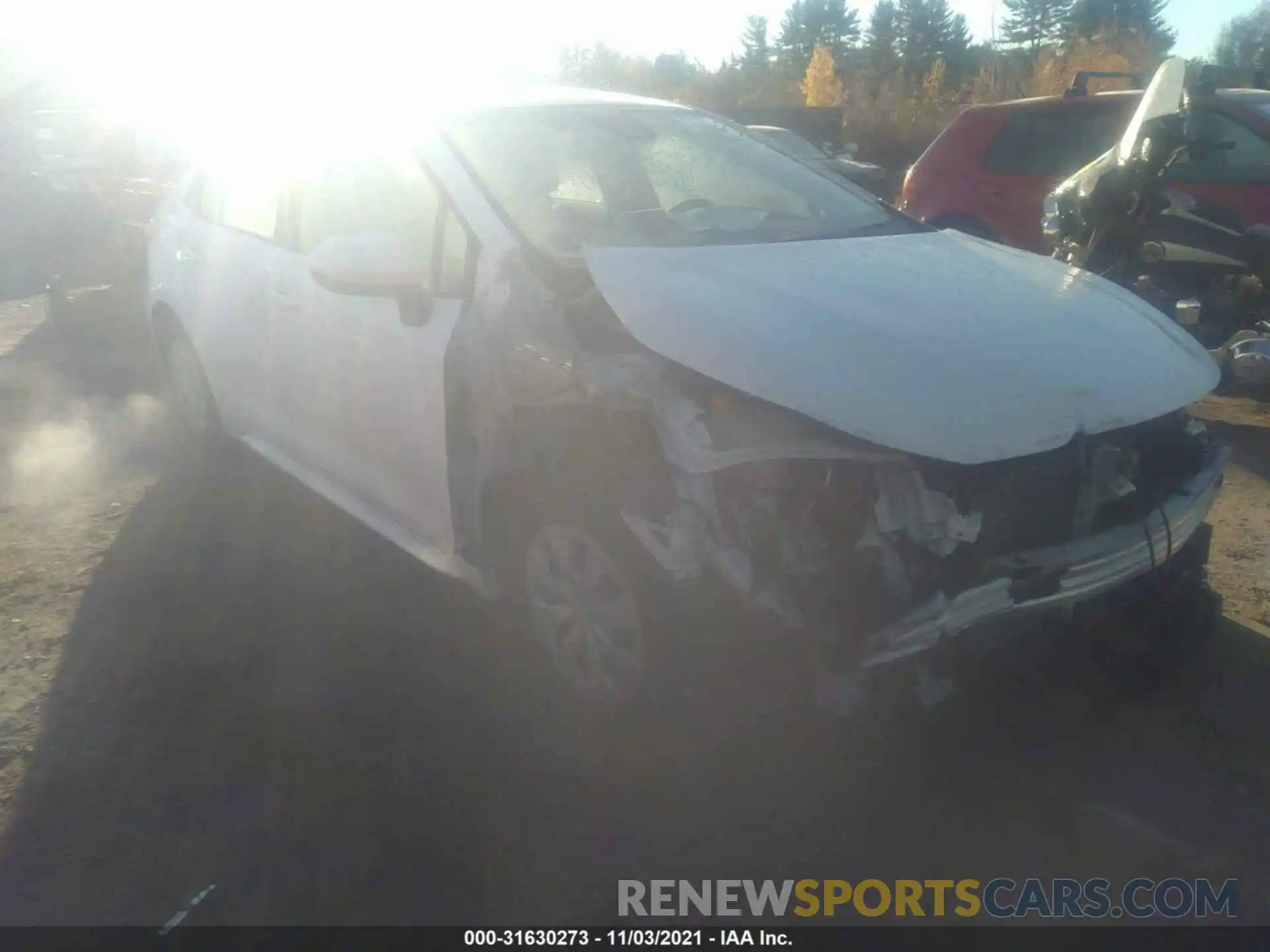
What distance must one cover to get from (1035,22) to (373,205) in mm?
85776

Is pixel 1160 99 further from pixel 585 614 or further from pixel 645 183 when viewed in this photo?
pixel 585 614

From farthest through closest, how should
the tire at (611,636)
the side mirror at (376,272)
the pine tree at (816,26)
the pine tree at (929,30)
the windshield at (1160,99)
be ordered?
1. the pine tree at (816,26)
2. the pine tree at (929,30)
3. the windshield at (1160,99)
4. the side mirror at (376,272)
5. the tire at (611,636)

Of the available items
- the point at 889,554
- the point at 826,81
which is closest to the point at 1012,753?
the point at 889,554

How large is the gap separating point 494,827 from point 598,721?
514 mm

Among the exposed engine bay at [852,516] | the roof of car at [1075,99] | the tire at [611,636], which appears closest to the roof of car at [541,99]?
the exposed engine bay at [852,516]

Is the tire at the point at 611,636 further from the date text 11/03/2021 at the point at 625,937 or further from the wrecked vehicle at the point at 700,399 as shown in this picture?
the date text 11/03/2021 at the point at 625,937

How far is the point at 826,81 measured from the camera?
48.5 m

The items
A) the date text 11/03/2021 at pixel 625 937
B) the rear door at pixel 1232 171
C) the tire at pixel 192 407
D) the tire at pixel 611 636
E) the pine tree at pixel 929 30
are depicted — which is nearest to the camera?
the date text 11/03/2021 at pixel 625 937

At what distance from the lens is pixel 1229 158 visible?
7.27 meters

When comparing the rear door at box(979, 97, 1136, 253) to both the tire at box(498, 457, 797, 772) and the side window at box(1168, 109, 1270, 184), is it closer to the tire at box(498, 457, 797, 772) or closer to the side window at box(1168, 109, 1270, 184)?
the side window at box(1168, 109, 1270, 184)

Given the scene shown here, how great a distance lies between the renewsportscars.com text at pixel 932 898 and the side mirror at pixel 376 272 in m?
1.80

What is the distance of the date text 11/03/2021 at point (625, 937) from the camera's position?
2715 mm

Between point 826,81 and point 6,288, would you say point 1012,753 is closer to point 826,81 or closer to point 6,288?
point 6,288

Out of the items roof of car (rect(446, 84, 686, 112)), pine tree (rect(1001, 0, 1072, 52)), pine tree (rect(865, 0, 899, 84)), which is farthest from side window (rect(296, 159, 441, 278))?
pine tree (rect(1001, 0, 1072, 52))
